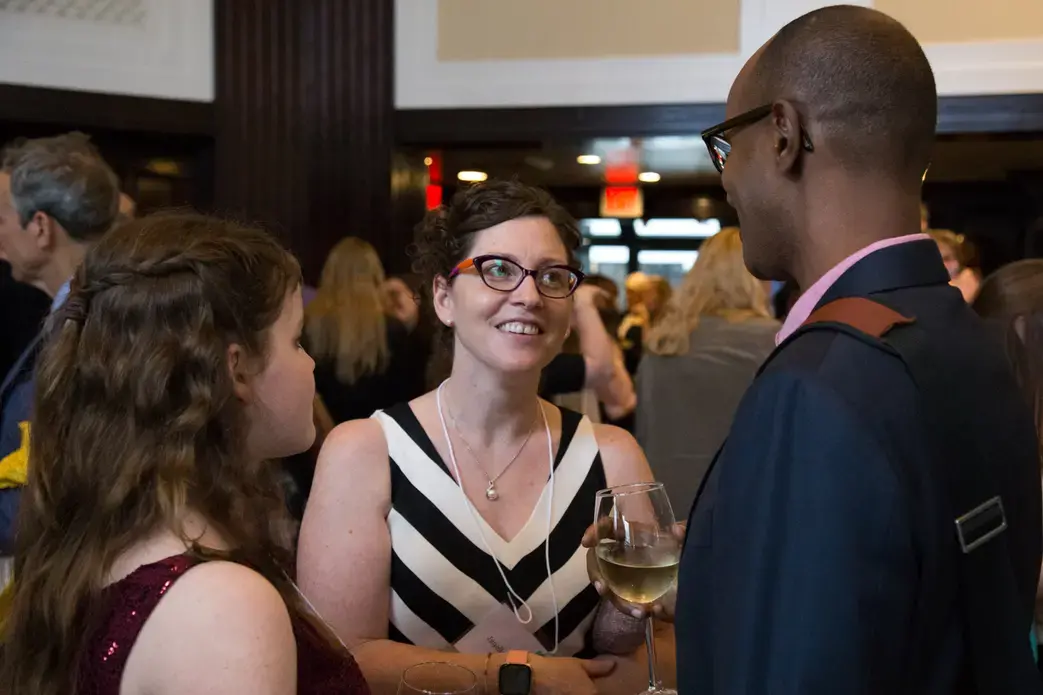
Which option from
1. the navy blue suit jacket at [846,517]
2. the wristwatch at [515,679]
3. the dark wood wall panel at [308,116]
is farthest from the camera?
the dark wood wall panel at [308,116]

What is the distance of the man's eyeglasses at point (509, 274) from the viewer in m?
1.59

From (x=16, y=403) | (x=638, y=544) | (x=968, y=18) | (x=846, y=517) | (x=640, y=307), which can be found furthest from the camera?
(x=640, y=307)

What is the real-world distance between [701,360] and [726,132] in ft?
7.44

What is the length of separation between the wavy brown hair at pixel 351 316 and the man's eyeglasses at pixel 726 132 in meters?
2.26

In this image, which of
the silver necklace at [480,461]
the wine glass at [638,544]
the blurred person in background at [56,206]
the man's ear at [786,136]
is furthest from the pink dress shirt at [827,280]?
the blurred person in background at [56,206]

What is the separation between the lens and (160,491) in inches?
37.5

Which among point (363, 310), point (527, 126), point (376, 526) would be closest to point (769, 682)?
point (376, 526)

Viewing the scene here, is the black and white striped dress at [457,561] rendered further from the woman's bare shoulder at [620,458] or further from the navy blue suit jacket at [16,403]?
the navy blue suit jacket at [16,403]

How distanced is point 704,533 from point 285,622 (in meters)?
0.42

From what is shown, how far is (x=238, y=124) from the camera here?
15.7ft

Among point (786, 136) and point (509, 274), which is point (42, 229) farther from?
point (786, 136)

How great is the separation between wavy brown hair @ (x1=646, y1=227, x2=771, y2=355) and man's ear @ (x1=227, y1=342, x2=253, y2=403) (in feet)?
7.74

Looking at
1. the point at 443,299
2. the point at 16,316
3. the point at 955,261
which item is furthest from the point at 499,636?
the point at 955,261

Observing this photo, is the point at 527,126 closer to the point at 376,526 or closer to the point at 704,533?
the point at 376,526
